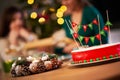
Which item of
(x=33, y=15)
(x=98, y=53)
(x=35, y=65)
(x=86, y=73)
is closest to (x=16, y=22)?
(x=33, y=15)

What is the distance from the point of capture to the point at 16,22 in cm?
212

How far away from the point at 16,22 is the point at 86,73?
1.16 metres

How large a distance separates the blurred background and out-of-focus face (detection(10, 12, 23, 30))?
3.6 inches

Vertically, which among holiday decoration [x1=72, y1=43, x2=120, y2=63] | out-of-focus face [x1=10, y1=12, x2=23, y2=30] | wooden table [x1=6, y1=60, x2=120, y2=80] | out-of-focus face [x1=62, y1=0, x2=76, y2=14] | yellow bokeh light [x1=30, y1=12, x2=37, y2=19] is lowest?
wooden table [x1=6, y1=60, x2=120, y2=80]

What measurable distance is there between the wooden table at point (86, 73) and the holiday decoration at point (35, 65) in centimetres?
3

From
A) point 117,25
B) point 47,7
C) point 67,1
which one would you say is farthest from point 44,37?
point 117,25

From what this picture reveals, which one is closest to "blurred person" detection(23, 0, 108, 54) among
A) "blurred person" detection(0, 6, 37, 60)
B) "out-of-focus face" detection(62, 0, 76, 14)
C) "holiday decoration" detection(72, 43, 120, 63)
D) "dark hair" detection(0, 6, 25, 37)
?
"out-of-focus face" detection(62, 0, 76, 14)

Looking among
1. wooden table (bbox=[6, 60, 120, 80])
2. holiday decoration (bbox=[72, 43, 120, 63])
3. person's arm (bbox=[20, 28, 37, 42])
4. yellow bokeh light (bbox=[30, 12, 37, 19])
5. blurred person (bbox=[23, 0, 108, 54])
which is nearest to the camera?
wooden table (bbox=[6, 60, 120, 80])

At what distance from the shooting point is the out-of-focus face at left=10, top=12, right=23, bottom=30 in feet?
6.76

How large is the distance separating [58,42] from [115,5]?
500 millimetres

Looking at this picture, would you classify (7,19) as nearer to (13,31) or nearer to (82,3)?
(13,31)

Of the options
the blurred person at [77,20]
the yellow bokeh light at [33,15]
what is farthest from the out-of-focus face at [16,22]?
the blurred person at [77,20]

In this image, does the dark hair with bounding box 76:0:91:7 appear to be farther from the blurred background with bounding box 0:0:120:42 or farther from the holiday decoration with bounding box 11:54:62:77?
the holiday decoration with bounding box 11:54:62:77

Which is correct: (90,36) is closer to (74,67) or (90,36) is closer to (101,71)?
(74,67)
